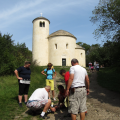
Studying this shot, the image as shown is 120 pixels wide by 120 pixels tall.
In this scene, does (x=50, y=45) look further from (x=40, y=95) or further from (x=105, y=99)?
(x=40, y=95)

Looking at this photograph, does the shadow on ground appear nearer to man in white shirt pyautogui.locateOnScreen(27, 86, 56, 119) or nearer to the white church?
man in white shirt pyautogui.locateOnScreen(27, 86, 56, 119)

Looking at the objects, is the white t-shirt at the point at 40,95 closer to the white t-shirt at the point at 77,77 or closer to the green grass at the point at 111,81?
the white t-shirt at the point at 77,77

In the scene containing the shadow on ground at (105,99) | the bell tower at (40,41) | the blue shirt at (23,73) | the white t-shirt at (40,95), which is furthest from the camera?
the bell tower at (40,41)

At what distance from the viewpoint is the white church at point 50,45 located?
88.1 ft

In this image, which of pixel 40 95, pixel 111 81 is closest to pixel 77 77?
pixel 40 95

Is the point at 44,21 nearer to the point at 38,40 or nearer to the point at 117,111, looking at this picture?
the point at 38,40

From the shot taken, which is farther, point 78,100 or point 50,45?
point 50,45

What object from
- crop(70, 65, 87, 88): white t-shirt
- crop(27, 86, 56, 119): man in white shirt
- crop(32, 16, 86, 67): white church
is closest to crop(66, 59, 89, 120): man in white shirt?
crop(70, 65, 87, 88): white t-shirt

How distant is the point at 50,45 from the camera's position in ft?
90.9

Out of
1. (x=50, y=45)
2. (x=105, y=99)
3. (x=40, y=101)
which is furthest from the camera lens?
(x=50, y=45)

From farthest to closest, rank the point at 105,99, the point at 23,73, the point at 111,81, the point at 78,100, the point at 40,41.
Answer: the point at 40,41 → the point at 111,81 → the point at 105,99 → the point at 23,73 → the point at 78,100

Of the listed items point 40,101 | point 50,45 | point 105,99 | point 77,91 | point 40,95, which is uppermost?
point 50,45

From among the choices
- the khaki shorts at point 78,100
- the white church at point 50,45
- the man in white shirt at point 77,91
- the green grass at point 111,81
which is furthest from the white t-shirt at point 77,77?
the white church at point 50,45

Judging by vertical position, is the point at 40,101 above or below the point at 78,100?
below
